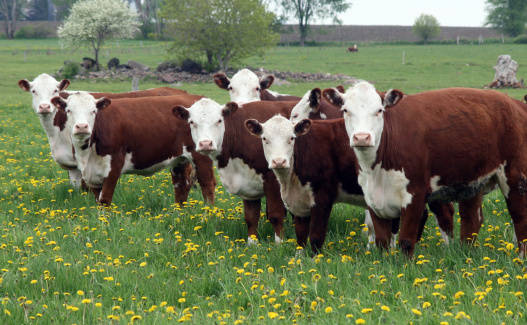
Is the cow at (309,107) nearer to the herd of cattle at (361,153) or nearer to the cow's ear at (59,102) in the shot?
the herd of cattle at (361,153)

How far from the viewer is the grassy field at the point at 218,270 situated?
4.37m

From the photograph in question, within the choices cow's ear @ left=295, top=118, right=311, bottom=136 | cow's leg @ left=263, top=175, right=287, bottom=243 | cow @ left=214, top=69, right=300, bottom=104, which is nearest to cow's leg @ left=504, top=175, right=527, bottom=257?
cow's ear @ left=295, top=118, right=311, bottom=136

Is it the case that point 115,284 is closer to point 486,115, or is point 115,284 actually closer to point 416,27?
point 486,115

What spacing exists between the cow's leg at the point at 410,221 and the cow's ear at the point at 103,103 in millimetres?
4810

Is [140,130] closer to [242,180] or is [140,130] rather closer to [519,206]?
[242,180]

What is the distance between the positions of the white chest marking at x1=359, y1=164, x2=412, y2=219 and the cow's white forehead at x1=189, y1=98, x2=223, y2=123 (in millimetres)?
2333

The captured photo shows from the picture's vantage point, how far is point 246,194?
291 inches

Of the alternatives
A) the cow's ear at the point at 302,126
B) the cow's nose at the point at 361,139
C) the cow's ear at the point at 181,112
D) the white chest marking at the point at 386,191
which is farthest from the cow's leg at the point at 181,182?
the cow's nose at the point at 361,139

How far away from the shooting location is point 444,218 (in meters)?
6.94

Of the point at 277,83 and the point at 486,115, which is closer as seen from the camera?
the point at 486,115

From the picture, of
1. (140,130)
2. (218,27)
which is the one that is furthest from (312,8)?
(140,130)

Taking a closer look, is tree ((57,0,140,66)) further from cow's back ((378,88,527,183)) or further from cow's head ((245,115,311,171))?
cow's back ((378,88,527,183))

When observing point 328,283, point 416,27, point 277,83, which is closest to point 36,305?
point 328,283

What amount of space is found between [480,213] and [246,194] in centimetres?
274
